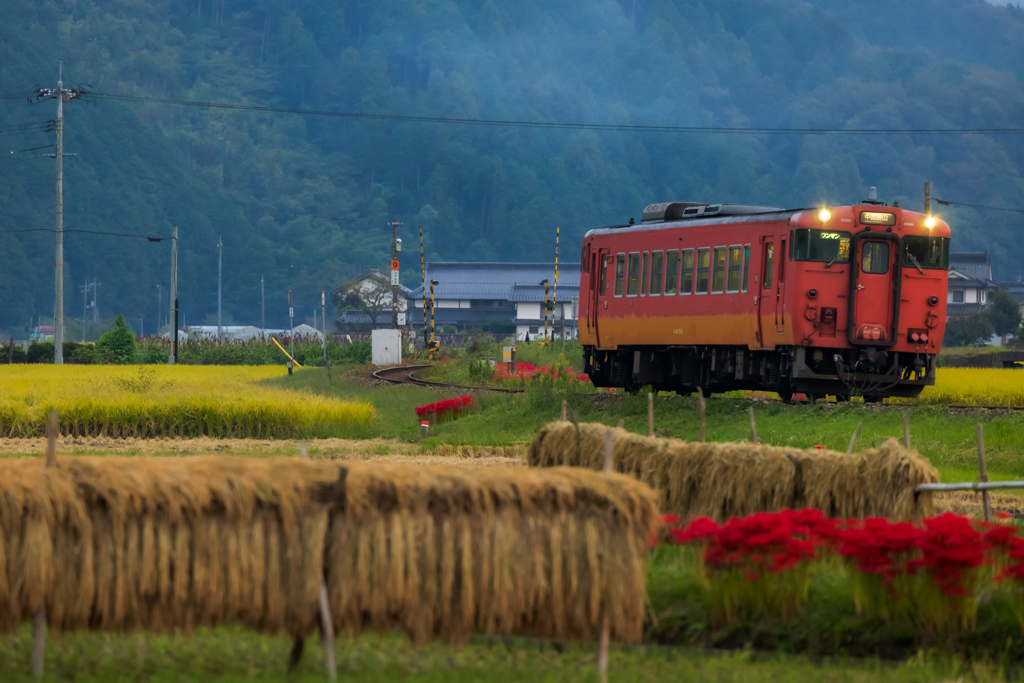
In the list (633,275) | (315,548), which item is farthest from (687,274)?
(315,548)

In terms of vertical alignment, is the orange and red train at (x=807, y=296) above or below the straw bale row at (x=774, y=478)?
above

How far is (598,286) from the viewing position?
1086 inches

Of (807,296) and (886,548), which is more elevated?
(807,296)

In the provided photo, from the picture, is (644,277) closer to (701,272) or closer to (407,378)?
(701,272)

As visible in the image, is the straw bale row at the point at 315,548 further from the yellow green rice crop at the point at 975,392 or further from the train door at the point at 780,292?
the yellow green rice crop at the point at 975,392

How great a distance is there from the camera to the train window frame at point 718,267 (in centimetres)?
2359

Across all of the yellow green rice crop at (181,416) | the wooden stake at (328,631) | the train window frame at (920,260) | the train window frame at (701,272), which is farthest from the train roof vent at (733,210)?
the wooden stake at (328,631)

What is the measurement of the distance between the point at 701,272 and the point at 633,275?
2249mm

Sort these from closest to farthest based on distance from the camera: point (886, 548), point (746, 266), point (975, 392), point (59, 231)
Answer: point (886, 548)
point (746, 266)
point (975, 392)
point (59, 231)

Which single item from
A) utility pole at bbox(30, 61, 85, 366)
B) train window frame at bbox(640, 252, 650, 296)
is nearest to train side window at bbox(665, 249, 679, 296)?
train window frame at bbox(640, 252, 650, 296)

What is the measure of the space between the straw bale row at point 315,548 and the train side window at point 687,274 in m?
17.7

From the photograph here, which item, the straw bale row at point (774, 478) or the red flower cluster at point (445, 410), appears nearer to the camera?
the straw bale row at point (774, 478)

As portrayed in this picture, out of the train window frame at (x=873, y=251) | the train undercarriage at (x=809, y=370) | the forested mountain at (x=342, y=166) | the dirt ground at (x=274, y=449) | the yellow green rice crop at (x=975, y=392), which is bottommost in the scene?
the dirt ground at (x=274, y=449)

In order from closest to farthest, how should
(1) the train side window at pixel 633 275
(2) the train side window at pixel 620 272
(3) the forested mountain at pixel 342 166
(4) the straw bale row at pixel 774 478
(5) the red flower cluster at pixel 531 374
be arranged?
1. (4) the straw bale row at pixel 774 478
2. (1) the train side window at pixel 633 275
3. (2) the train side window at pixel 620 272
4. (5) the red flower cluster at pixel 531 374
5. (3) the forested mountain at pixel 342 166
